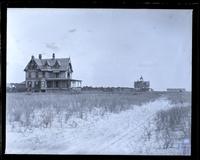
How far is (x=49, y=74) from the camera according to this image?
270 cm

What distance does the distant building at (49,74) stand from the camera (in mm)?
2658

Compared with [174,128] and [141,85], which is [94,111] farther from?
[174,128]

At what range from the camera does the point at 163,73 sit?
2.66m

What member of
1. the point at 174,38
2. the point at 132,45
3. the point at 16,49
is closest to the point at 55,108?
the point at 16,49

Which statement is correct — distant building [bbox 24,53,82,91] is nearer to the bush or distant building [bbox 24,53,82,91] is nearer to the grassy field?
the grassy field

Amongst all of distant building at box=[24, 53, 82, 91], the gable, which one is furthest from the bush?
the gable

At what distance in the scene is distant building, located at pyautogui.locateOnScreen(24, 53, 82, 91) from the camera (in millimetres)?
2658

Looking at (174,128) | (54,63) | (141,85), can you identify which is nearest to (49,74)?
(54,63)
